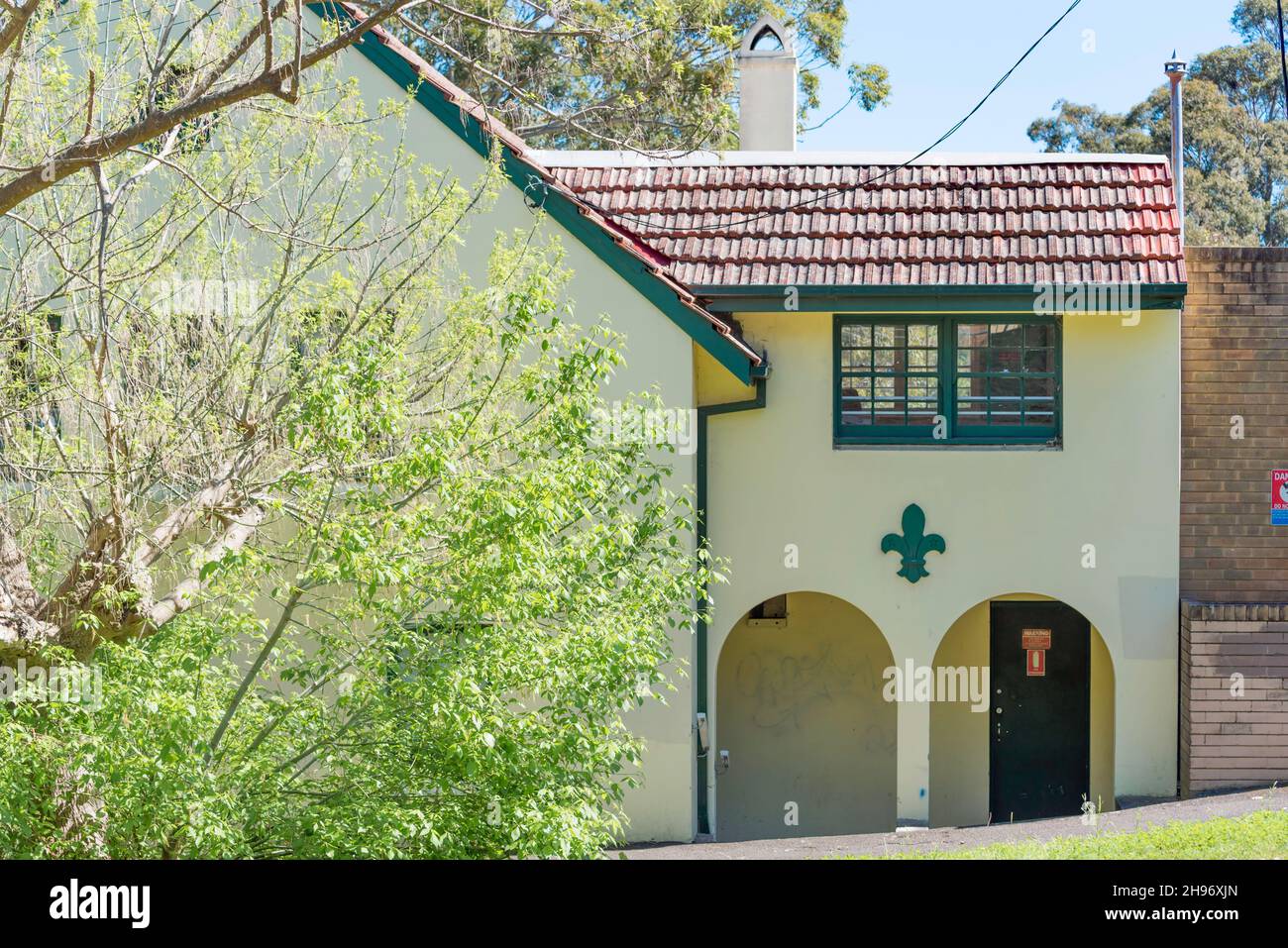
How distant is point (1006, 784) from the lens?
45.1 feet

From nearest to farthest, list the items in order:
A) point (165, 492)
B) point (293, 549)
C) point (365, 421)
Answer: point (365, 421), point (293, 549), point (165, 492)

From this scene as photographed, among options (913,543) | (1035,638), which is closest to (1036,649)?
(1035,638)

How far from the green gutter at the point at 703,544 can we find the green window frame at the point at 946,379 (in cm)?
79

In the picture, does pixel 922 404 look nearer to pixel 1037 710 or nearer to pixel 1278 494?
pixel 1278 494

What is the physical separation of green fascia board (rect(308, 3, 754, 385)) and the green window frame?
161 centimetres

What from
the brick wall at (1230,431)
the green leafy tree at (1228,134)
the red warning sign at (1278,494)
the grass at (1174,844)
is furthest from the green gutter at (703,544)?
the green leafy tree at (1228,134)

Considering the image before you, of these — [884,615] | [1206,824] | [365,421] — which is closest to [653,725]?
[884,615]

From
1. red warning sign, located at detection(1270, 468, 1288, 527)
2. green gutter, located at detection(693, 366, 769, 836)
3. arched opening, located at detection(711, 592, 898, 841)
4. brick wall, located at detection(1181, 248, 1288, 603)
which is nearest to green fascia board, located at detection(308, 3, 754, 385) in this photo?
green gutter, located at detection(693, 366, 769, 836)

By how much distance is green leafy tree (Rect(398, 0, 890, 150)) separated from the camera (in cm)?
829

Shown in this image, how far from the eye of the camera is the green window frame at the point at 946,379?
12594mm

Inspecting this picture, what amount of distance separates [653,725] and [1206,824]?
166 inches

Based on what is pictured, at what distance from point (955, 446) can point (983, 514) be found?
2.14 feet
